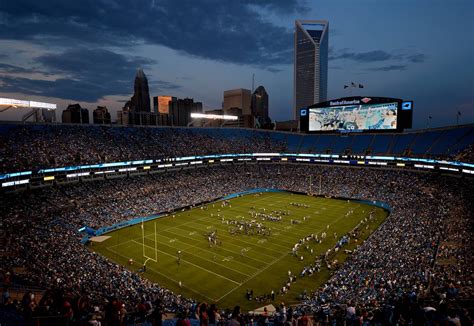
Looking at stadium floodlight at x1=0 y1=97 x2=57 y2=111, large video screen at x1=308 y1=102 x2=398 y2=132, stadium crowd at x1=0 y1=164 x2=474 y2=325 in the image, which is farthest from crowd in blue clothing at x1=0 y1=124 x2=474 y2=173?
large video screen at x1=308 y1=102 x2=398 y2=132

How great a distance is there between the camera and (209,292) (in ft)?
76.3

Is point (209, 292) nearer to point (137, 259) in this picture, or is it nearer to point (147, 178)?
point (137, 259)

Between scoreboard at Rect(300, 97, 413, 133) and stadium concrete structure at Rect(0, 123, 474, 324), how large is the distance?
A: 26.0ft

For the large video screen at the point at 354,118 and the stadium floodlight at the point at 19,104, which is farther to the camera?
the large video screen at the point at 354,118

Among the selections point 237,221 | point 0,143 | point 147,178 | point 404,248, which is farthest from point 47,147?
point 404,248

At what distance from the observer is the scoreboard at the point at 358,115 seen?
5397 cm

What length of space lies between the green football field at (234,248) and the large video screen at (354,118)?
58.7 feet

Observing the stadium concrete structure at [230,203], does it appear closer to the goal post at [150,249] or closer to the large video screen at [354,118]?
the goal post at [150,249]

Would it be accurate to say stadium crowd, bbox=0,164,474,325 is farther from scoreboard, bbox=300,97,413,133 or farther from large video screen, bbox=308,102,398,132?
large video screen, bbox=308,102,398,132

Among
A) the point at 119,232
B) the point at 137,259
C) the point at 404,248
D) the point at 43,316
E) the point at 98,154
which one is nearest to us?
the point at 43,316

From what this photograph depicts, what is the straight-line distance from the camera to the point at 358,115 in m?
59.0

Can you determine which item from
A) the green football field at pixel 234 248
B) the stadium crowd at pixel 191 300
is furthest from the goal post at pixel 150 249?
the stadium crowd at pixel 191 300

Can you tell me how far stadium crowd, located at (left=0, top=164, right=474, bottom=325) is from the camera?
31.1 feet

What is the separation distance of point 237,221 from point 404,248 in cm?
2117
